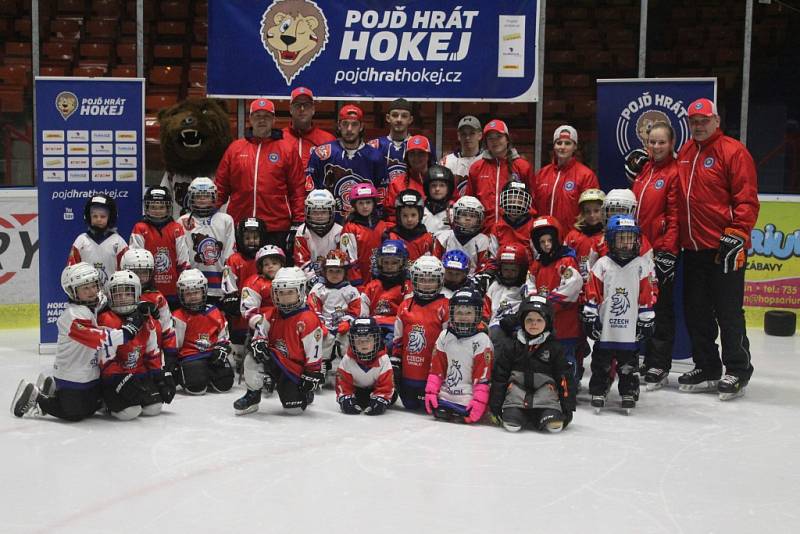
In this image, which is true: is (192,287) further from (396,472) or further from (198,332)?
(396,472)

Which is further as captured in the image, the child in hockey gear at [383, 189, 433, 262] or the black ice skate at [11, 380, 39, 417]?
the child in hockey gear at [383, 189, 433, 262]

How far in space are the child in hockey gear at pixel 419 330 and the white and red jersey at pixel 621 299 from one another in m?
0.80

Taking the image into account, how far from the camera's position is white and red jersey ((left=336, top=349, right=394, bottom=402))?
17.5ft

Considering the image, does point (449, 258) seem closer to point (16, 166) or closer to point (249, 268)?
point (249, 268)

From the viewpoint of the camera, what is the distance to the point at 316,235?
6.23 m

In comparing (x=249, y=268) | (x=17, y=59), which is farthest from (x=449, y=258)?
(x=17, y=59)

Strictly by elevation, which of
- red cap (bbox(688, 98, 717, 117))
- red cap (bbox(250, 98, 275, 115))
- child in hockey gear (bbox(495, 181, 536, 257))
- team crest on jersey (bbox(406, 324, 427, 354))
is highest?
red cap (bbox(250, 98, 275, 115))

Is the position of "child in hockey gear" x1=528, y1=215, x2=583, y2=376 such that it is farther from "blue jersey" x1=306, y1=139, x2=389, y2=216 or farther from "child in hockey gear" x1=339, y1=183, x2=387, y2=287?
"blue jersey" x1=306, y1=139, x2=389, y2=216

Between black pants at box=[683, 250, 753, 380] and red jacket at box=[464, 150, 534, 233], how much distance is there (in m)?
1.10

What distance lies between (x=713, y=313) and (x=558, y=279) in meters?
0.97

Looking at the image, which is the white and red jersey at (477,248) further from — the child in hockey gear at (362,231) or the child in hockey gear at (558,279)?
the child in hockey gear at (362,231)

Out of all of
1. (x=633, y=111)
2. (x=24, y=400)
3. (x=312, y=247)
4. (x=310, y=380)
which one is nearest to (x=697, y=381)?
(x=633, y=111)

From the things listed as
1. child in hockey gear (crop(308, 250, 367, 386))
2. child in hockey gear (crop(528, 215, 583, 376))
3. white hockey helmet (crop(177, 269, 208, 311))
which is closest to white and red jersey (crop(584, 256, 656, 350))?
child in hockey gear (crop(528, 215, 583, 376))

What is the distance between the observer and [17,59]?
31.0 ft
